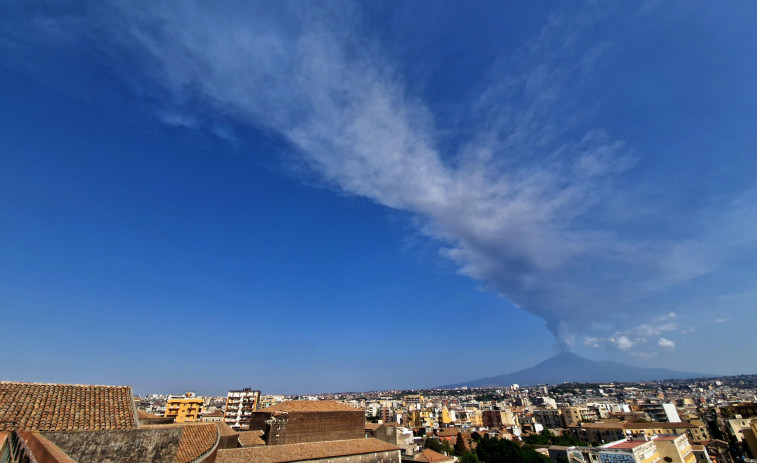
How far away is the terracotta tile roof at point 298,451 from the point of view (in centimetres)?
2497

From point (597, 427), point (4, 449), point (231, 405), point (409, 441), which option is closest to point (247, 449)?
point (4, 449)

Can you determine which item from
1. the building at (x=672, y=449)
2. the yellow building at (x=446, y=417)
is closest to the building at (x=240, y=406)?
the yellow building at (x=446, y=417)

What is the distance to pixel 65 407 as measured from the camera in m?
14.8

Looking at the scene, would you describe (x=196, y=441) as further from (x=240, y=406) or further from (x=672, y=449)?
(x=240, y=406)

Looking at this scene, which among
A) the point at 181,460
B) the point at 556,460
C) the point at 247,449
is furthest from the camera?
the point at 556,460

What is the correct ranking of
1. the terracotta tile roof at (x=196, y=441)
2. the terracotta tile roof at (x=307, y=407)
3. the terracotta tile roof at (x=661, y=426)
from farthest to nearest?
the terracotta tile roof at (x=661, y=426)
the terracotta tile roof at (x=307, y=407)
the terracotta tile roof at (x=196, y=441)

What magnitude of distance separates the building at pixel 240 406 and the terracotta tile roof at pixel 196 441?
5082 cm

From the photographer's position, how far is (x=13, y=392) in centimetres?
1488

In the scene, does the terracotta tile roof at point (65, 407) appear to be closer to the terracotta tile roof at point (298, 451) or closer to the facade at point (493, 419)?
the terracotta tile roof at point (298, 451)

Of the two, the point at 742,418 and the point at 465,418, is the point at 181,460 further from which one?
the point at 465,418

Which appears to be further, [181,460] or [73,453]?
[181,460]

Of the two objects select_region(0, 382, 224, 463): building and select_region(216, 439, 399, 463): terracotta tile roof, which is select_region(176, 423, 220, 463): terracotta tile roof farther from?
select_region(0, 382, 224, 463): building

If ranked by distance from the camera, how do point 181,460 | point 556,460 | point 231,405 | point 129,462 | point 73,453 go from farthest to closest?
point 231,405
point 556,460
point 181,460
point 129,462
point 73,453

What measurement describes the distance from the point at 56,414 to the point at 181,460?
849cm
